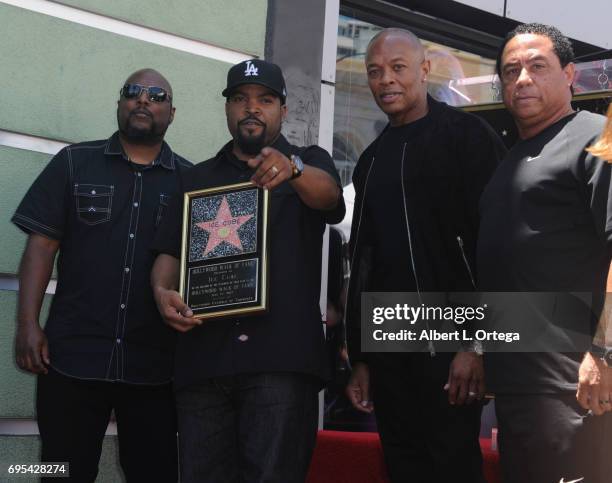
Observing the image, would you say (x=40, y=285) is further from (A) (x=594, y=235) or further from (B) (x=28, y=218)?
(A) (x=594, y=235)

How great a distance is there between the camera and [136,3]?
495 cm

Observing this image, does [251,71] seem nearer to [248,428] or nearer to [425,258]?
[425,258]

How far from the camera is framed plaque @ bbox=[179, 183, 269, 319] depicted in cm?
328

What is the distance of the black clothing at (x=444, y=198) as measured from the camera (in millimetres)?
3543

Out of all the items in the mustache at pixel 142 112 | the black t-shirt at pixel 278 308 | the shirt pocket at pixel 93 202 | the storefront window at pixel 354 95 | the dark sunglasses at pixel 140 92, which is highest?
the storefront window at pixel 354 95

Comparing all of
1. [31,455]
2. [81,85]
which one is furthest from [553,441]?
[81,85]

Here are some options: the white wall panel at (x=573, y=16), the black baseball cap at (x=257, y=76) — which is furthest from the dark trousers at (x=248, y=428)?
the white wall panel at (x=573, y=16)

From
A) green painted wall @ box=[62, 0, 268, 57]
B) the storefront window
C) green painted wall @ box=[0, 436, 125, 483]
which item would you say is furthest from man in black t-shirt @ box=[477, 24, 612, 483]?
the storefront window

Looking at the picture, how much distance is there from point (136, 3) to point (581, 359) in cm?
318

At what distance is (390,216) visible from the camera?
3.64m

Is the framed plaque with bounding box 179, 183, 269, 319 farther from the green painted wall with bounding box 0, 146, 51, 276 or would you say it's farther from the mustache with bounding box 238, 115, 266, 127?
the green painted wall with bounding box 0, 146, 51, 276

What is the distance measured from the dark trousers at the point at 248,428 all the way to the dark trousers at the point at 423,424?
34cm

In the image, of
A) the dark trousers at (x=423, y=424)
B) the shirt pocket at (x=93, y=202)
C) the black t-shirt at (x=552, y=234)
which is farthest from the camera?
the shirt pocket at (x=93, y=202)

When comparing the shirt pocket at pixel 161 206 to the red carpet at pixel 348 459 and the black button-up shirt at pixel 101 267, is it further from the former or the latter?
the red carpet at pixel 348 459
